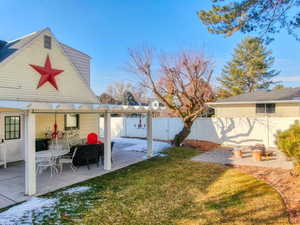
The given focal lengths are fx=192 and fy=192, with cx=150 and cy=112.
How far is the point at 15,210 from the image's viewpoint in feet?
13.4

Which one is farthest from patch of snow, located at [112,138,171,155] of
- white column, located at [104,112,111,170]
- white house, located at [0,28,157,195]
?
white column, located at [104,112,111,170]

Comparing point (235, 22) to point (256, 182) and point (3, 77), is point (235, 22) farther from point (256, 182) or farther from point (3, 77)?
point (3, 77)

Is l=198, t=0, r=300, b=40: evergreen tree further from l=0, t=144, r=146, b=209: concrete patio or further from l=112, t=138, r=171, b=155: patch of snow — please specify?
l=112, t=138, r=171, b=155: patch of snow

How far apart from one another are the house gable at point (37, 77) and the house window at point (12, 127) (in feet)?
3.36

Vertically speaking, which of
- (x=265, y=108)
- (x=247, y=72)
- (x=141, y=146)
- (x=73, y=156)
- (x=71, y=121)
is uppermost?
(x=247, y=72)

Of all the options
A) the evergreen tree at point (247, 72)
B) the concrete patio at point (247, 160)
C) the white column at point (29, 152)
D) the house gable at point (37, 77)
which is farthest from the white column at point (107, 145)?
the evergreen tree at point (247, 72)

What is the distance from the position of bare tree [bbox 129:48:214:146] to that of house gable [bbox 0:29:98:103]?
346 centimetres

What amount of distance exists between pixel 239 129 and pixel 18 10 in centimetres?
1540

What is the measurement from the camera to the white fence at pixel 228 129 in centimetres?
1143

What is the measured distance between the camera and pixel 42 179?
6242mm

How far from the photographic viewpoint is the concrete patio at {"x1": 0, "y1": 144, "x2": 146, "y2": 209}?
4.93 meters

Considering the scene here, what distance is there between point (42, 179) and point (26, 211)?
2372 millimetres

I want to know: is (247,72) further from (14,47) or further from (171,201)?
(171,201)

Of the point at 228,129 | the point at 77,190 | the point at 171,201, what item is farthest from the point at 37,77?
the point at 228,129
